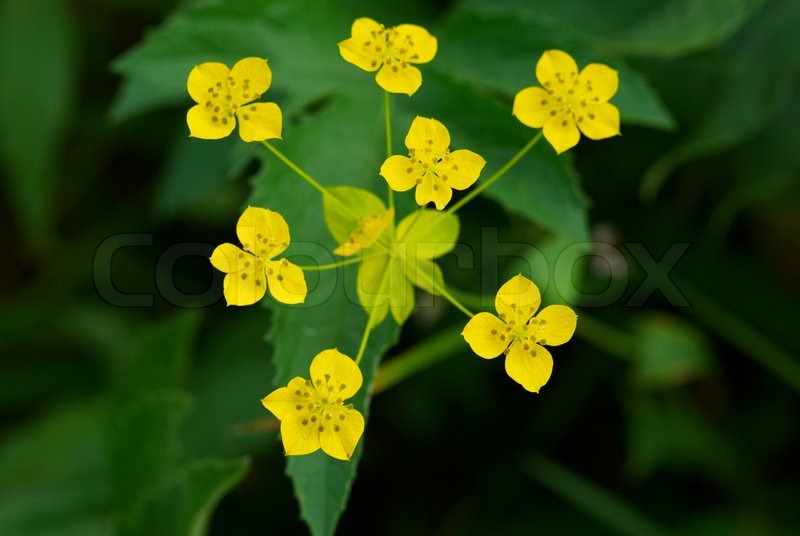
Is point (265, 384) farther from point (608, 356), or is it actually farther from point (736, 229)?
point (736, 229)

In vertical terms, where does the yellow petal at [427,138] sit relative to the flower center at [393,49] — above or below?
below

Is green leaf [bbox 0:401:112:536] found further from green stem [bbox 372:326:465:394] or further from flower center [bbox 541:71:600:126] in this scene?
flower center [bbox 541:71:600:126]

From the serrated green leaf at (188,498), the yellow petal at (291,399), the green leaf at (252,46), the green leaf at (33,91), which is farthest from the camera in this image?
the green leaf at (33,91)

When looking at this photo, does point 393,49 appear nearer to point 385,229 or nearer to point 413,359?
point 385,229

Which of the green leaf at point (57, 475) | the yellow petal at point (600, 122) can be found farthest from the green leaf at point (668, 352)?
the green leaf at point (57, 475)

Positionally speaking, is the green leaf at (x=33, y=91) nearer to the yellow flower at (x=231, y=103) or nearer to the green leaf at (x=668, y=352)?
the yellow flower at (x=231, y=103)

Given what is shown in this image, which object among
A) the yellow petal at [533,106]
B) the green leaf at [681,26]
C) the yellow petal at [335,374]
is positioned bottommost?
the yellow petal at [335,374]

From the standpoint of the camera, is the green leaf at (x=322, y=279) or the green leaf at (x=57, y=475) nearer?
the green leaf at (x=322, y=279)

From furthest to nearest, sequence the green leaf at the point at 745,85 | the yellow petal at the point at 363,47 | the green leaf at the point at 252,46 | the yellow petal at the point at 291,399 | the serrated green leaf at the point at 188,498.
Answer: the green leaf at the point at 745,85
the green leaf at the point at 252,46
the serrated green leaf at the point at 188,498
the yellow petal at the point at 363,47
the yellow petal at the point at 291,399
